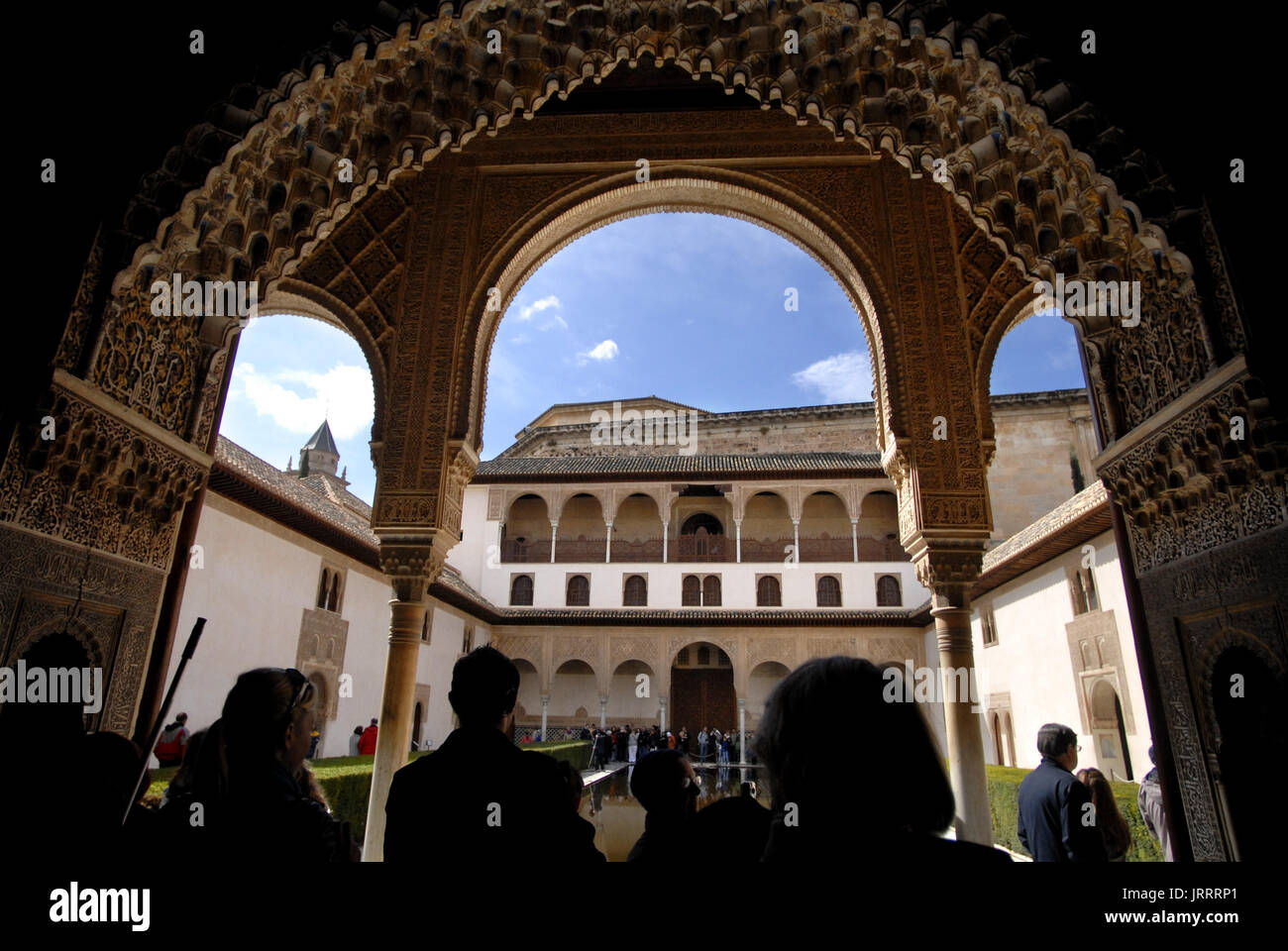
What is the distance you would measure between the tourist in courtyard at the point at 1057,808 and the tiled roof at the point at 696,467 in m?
19.5

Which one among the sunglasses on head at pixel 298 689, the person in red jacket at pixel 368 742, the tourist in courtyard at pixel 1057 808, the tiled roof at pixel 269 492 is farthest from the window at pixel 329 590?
the tourist in courtyard at pixel 1057 808

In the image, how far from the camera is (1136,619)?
3.70 m

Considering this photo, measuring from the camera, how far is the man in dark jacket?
2877 millimetres

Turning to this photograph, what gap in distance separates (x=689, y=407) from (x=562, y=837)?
100 ft

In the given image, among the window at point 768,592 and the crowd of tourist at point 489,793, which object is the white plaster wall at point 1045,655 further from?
the crowd of tourist at point 489,793

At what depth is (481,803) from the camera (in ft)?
5.67

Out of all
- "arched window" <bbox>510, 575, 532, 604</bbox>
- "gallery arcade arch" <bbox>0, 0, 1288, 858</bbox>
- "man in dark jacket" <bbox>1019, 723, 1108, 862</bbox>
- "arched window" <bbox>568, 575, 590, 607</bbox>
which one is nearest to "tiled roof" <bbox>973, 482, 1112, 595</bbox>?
"gallery arcade arch" <bbox>0, 0, 1288, 858</bbox>

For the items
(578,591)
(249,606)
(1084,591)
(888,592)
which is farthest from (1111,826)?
(578,591)

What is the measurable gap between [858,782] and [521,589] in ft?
76.6

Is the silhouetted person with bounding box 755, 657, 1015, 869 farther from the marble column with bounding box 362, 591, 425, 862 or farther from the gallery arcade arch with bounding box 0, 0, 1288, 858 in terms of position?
the marble column with bounding box 362, 591, 425, 862

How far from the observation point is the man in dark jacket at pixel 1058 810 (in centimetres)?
288

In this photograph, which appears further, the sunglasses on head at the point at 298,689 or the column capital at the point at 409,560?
the column capital at the point at 409,560
